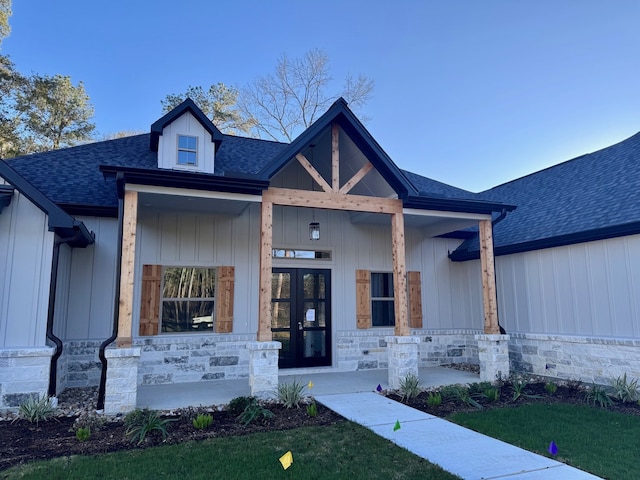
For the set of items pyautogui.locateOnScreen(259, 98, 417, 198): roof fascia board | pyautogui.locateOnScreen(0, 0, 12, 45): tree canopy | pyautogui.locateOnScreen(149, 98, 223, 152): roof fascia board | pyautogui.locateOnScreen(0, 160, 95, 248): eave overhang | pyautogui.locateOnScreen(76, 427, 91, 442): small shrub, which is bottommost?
pyautogui.locateOnScreen(76, 427, 91, 442): small shrub

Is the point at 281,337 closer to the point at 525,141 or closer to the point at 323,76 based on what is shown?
the point at 525,141

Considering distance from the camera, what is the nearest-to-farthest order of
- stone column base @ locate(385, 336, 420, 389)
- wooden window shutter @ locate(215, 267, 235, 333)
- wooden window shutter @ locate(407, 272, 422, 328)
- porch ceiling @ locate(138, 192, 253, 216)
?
porch ceiling @ locate(138, 192, 253, 216) → stone column base @ locate(385, 336, 420, 389) → wooden window shutter @ locate(215, 267, 235, 333) → wooden window shutter @ locate(407, 272, 422, 328)

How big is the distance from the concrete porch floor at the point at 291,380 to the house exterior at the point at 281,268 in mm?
347

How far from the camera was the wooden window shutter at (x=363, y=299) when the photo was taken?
30.8 feet

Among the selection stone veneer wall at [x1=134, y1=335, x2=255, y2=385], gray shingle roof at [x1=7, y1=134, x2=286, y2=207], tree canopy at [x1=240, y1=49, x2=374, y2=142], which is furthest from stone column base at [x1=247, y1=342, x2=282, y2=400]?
tree canopy at [x1=240, y1=49, x2=374, y2=142]

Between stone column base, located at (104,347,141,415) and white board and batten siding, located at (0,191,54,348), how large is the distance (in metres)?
1.29

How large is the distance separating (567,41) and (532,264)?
20.8ft

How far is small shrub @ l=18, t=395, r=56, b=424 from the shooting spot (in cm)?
544

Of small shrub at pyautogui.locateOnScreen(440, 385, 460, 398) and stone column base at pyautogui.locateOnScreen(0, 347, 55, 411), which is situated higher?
stone column base at pyautogui.locateOnScreen(0, 347, 55, 411)

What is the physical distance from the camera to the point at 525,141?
15570mm

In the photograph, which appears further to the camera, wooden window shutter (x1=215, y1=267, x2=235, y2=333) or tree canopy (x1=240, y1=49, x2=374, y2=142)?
tree canopy (x1=240, y1=49, x2=374, y2=142)

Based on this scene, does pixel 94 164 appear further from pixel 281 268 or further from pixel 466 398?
pixel 466 398

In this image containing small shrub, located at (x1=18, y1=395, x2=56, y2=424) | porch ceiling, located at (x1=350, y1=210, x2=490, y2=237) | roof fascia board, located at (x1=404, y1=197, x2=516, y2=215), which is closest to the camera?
small shrub, located at (x1=18, y1=395, x2=56, y2=424)

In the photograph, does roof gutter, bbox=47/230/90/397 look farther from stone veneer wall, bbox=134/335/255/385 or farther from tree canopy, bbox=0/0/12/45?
tree canopy, bbox=0/0/12/45
